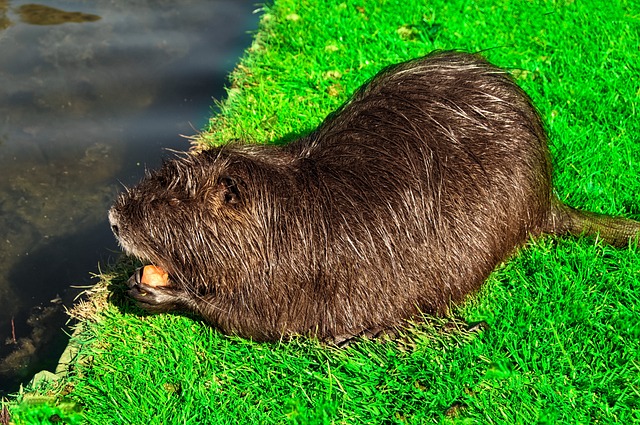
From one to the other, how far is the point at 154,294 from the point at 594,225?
1982 millimetres

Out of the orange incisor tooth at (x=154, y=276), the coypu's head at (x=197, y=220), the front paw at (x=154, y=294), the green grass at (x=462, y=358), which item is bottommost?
the green grass at (x=462, y=358)

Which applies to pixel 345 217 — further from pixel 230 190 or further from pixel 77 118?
pixel 77 118

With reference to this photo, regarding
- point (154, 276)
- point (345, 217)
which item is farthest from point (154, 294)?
point (345, 217)

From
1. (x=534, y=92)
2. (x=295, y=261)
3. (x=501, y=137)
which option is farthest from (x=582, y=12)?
(x=295, y=261)

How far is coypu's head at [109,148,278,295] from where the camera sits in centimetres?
265

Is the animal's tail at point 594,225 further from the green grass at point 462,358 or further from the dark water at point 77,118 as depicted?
the dark water at point 77,118

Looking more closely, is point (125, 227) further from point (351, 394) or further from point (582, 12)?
point (582, 12)

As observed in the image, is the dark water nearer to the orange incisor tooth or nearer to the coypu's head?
the orange incisor tooth

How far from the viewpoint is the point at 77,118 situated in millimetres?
4707

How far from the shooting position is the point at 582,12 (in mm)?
4988

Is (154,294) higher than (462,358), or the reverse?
(154,294)

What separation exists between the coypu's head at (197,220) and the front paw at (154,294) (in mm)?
114

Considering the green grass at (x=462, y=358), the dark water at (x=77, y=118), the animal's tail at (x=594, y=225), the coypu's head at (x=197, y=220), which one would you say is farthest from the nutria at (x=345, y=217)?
the dark water at (x=77, y=118)

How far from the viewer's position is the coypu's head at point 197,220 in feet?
8.70
